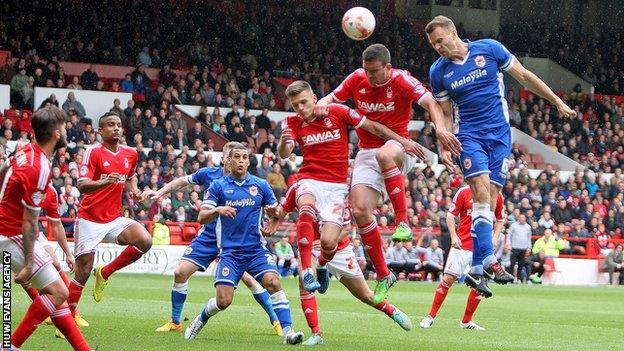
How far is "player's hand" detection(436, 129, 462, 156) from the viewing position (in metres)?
10.7

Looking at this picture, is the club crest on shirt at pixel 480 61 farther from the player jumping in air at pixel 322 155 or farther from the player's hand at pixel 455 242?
the player's hand at pixel 455 242

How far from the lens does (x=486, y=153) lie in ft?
36.0

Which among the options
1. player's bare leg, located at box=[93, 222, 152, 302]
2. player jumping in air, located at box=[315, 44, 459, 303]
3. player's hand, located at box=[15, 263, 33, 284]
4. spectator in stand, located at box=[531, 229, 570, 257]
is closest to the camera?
player's hand, located at box=[15, 263, 33, 284]

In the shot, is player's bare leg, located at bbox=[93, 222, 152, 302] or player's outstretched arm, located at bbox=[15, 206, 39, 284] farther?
player's bare leg, located at bbox=[93, 222, 152, 302]

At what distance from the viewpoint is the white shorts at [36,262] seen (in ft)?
29.4

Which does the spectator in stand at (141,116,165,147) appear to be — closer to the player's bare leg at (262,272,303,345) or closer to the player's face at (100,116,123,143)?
the player's face at (100,116,123,143)

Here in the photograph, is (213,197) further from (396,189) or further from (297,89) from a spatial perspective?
(396,189)

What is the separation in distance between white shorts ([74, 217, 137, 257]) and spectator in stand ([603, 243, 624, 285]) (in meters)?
21.6

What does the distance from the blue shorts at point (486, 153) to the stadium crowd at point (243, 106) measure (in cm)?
1373

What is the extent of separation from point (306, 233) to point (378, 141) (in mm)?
1260

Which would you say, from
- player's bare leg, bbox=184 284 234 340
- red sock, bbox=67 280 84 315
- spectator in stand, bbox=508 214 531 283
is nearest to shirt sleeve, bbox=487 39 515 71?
player's bare leg, bbox=184 284 234 340

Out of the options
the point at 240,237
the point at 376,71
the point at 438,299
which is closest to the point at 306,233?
the point at 240,237

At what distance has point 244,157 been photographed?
12.1 meters

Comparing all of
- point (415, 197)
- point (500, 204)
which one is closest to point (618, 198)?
point (415, 197)
